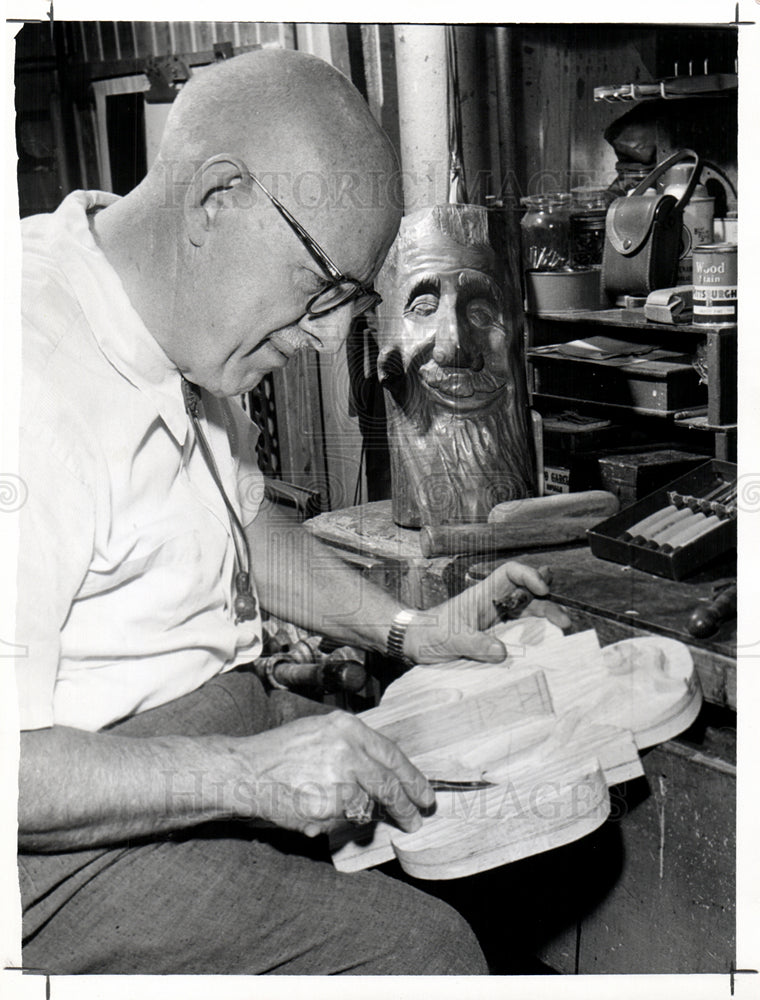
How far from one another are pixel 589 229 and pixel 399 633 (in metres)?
1.12

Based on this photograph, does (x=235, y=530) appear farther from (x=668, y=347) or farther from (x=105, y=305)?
(x=668, y=347)

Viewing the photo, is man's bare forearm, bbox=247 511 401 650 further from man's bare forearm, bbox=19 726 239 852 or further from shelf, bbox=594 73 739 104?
shelf, bbox=594 73 739 104

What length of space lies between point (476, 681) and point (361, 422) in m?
1.07

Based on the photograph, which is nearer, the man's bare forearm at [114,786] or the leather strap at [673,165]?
the man's bare forearm at [114,786]

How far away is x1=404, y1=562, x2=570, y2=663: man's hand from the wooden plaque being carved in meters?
0.04

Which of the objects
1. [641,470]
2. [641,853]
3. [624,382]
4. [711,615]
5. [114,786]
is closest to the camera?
[114,786]

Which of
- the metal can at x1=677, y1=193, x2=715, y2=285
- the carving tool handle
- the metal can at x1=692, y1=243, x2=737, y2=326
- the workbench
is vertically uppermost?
the metal can at x1=677, y1=193, x2=715, y2=285

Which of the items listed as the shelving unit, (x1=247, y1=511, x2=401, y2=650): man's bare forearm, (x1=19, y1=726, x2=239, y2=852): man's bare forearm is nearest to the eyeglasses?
(x1=247, y1=511, x2=401, y2=650): man's bare forearm

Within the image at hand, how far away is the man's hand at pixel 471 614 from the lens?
58.3 inches

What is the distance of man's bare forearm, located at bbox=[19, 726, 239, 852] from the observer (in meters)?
1.04

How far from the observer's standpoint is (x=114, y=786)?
3.47ft

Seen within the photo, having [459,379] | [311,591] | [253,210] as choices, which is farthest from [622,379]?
[253,210]

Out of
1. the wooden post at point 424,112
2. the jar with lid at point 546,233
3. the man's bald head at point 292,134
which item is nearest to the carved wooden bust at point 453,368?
the wooden post at point 424,112

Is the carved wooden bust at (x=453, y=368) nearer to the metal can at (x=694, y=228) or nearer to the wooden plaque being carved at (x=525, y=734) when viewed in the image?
the metal can at (x=694, y=228)
